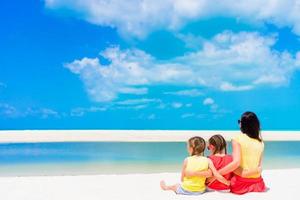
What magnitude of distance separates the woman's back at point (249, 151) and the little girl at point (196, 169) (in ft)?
0.87

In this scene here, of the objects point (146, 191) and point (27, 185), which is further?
point (27, 185)

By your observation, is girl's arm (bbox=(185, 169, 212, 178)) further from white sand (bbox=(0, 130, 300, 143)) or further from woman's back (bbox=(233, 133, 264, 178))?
white sand (bbox=(0, 130, 300, 143))

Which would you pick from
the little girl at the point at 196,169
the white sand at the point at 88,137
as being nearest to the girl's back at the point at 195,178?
the little girl at the point at 196,169

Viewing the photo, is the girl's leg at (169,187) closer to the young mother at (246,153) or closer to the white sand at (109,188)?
the white sand at (109,188)

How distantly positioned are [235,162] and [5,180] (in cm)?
275

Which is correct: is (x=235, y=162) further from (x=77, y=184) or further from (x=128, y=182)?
(x=77, y=184)

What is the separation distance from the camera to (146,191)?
198 inches

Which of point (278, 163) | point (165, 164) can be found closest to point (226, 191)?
point (165, 164)

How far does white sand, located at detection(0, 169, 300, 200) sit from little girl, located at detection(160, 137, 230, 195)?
10cm

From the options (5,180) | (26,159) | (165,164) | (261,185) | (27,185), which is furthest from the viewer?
(26,159)

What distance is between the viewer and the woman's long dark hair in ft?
14.9

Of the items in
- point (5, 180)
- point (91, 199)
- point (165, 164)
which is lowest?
point (91, 199)

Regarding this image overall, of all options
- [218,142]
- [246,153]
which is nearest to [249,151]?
[246,153]

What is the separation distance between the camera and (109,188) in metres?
5.28
